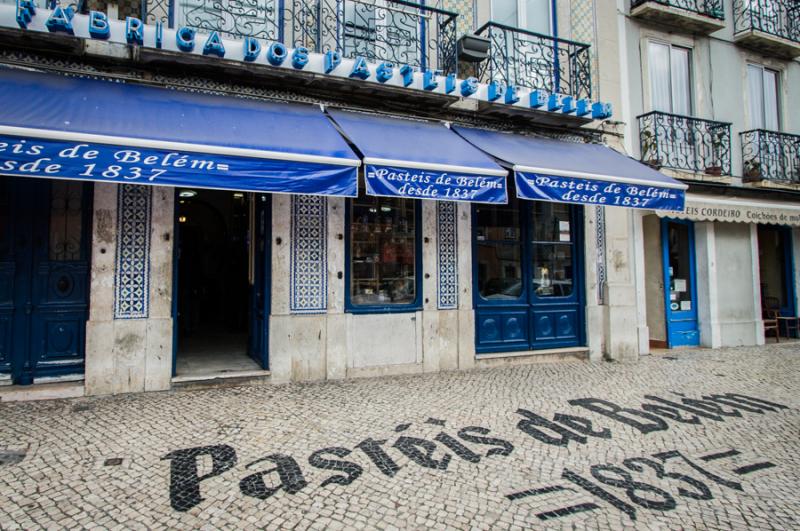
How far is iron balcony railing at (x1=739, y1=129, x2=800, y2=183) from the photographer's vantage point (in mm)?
9367

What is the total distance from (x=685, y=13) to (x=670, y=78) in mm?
1117

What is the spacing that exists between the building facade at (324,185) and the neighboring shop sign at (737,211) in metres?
0.88

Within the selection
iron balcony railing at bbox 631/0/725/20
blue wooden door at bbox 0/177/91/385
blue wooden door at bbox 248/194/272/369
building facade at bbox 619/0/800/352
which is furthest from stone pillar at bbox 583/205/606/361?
blue wooden door at bbox 0/177/91/385

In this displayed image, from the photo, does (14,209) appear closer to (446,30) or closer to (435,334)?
(435,334)

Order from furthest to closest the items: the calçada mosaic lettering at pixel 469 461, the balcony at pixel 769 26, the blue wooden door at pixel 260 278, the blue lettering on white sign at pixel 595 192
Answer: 1. the balcony at pixel 769 26
2. the blue wooden door at pixel 260 278
3. the blue lettering on white sign at pixel 595 192
4. the calçada mosaic lettering at pixel 469 461

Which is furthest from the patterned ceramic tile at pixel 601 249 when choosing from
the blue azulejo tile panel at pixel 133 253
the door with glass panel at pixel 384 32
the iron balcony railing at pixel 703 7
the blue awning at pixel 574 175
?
the blue azulejo tile panel at pixel 133 253

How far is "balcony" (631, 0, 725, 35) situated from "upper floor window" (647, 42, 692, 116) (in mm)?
397

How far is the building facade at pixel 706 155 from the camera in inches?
334

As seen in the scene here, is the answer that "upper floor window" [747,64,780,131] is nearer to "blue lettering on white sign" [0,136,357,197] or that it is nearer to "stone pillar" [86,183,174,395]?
"blue lettering on white sign" [0,136,357,197]

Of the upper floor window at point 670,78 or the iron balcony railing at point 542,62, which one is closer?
the iron balcony railing at point 542,62

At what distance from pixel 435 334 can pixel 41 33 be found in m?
5.52

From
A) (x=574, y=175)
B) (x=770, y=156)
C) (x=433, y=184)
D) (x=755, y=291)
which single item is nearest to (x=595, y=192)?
(x=574, y=175)

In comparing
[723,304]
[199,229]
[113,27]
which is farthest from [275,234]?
[723,304]

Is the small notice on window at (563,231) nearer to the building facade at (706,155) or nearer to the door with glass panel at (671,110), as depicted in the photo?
the building facade at (706,155)
